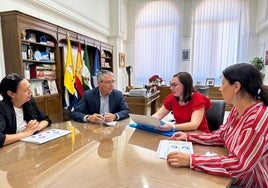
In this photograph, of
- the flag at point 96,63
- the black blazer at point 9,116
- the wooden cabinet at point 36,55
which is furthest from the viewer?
the flag at point 96,63

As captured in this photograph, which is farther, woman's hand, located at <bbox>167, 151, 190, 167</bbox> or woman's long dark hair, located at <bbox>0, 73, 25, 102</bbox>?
woman's long dark hair, located at <bbox>0, 73, 25, 102</bbox>

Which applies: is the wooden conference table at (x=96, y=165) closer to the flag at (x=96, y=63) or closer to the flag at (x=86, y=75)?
the flag at (x=86, y=75)

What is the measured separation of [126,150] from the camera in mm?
1169

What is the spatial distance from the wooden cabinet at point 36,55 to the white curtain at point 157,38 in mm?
3622

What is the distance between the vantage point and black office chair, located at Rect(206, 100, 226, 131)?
188cm

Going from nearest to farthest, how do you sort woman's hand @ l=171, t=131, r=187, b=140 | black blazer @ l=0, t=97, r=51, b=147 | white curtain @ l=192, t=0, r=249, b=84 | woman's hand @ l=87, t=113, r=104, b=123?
1. woman's hand @ l=171, t=131, r=187, b=140
2. black blazer @ l=0, t=97, r=51, b=147
3. woman's hand @ l=87, t=113, r=104, b=123
4. white curtain @ l=192, t=0, r=249, b=84

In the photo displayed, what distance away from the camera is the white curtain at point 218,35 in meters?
5.68

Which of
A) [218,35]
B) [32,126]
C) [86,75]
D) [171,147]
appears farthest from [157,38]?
[171,147]

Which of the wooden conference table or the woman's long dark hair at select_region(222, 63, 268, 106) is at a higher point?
the woman's long dark hair at select_region(222, 63, 268, 106)

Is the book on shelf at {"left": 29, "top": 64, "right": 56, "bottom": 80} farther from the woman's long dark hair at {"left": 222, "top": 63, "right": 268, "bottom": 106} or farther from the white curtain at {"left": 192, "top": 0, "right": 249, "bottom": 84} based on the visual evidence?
the white curtain at {"left": 192, "top": 0, "right": 249, "bottom": 84}

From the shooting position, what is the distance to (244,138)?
888mm

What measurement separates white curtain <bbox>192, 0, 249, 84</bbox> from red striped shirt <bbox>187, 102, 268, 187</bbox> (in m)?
5.27

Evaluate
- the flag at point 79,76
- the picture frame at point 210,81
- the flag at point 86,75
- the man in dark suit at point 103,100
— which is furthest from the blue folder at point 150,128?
the picture frame at point 210,81

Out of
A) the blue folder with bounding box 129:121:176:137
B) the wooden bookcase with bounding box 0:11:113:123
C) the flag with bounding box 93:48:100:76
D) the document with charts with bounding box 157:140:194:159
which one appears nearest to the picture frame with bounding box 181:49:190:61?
the flag with bounding box 93:48:100:76
